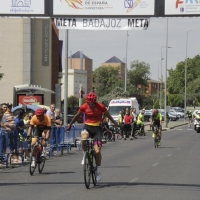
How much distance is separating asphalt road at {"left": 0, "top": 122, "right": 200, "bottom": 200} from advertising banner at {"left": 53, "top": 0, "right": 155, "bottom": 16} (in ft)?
12.6

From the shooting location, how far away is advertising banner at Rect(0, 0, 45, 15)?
14.7 m

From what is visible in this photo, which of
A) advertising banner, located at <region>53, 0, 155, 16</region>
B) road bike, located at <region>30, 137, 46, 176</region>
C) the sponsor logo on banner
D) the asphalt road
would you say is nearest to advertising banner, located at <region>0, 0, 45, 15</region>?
advertising banner, located at <region>53, 0, 155, 16</region>

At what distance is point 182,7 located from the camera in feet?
47.3

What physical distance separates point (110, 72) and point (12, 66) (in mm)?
52980

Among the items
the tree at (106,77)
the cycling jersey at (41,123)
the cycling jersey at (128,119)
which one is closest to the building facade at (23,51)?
the cycling jersey at (128,119)

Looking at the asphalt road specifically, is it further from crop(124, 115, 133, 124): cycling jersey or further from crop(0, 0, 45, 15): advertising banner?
crop(124, 115, 133, 124): cycling jersey

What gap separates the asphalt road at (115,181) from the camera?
1259 centimetres

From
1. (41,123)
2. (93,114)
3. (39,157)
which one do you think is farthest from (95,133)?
(41,123)

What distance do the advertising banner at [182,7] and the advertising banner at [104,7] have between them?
14.0 inches

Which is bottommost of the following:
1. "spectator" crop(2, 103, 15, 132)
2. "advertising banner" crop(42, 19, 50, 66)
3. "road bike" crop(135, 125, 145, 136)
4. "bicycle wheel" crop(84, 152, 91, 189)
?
"road bike" crop(135, 125, 145, 136)

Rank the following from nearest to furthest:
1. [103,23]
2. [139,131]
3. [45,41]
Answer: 1. [103,23]
2. [139,131]
3. [45,41]

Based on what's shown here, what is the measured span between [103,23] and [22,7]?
6.19 feet

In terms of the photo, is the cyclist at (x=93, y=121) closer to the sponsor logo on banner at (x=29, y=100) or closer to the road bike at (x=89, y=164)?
the road bike at (x=89, y=164)

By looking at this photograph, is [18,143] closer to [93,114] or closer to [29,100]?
[93,114]
